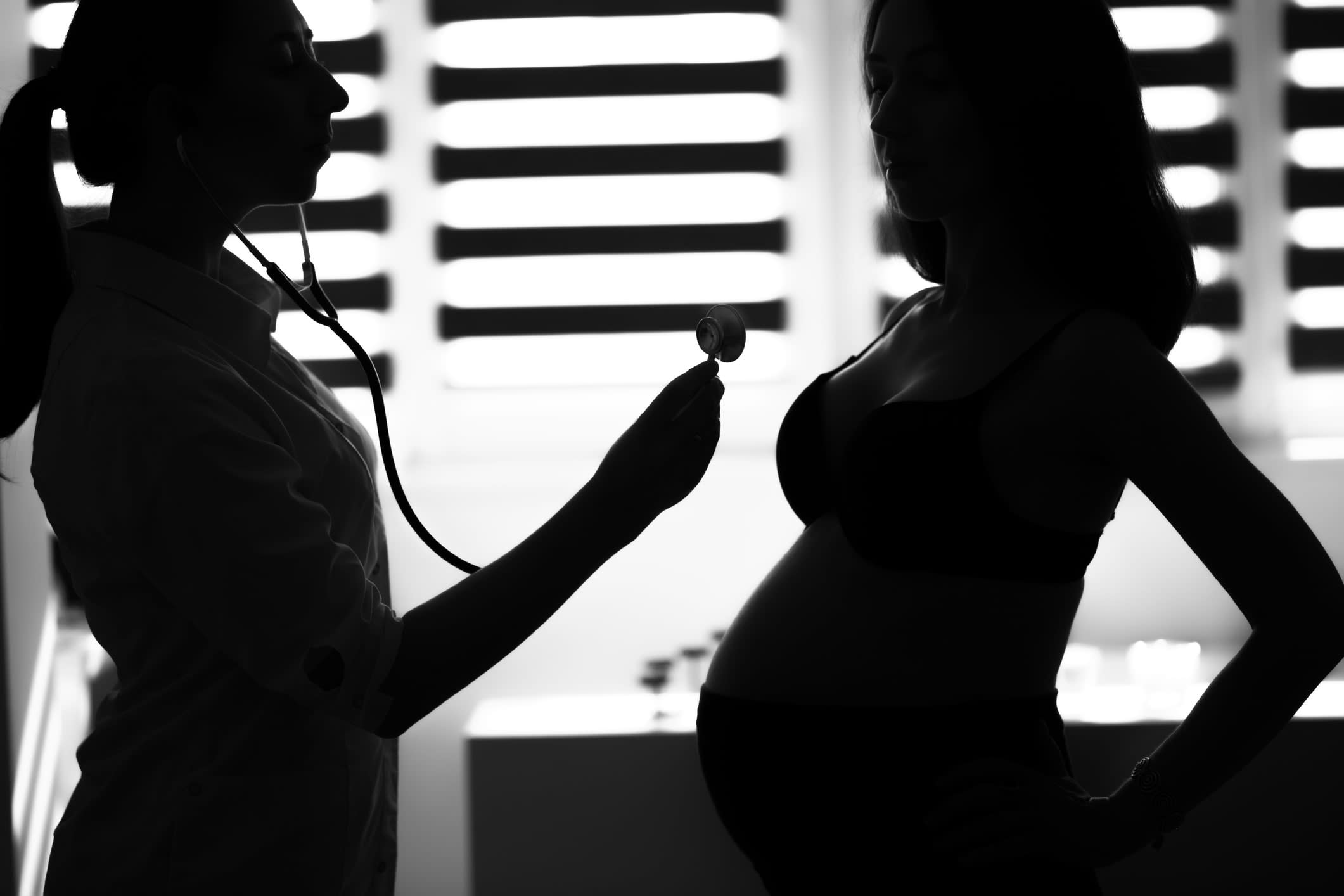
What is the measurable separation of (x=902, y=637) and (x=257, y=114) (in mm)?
722

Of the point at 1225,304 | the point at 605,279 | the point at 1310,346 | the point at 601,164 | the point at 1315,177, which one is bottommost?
the point at 1310,346

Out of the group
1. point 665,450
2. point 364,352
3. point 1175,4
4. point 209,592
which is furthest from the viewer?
point 1175,4

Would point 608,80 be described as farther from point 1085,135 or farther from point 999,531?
point 999,531

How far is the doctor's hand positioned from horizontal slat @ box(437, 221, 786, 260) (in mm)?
1445

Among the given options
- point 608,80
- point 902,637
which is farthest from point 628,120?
point 902,637

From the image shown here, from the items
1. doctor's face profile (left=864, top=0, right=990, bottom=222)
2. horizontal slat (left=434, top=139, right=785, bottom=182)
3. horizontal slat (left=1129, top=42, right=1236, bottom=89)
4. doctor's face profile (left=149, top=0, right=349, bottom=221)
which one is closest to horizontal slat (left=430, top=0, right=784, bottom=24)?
horizontal slat (left=434, top=139, right=785, bottom=182)

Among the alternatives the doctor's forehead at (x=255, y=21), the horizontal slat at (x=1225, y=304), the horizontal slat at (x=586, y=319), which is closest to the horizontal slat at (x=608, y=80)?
the horizontal slat at (x=586, y=319)

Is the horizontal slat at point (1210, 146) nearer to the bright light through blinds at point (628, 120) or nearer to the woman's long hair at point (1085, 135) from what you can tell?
the bright light through blinds at point (628, 120)

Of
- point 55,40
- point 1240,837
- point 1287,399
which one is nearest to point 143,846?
point 1240,837

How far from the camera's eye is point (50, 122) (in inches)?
35.9

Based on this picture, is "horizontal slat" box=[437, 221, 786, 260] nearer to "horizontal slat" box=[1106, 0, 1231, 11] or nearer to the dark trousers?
"horizontal slat" box=[1106, 0, 1231, 11]

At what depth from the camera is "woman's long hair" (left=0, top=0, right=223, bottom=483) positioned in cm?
89

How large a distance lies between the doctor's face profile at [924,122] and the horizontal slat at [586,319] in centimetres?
130

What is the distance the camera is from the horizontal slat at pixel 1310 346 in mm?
2357
